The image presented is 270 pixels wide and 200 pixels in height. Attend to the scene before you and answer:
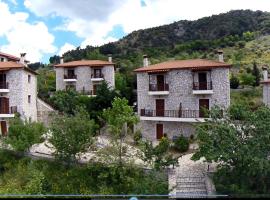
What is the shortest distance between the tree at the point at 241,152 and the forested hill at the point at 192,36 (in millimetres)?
50398

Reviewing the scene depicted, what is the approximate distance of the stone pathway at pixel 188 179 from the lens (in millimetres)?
20781

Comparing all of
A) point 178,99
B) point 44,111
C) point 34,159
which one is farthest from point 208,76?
point 44,111

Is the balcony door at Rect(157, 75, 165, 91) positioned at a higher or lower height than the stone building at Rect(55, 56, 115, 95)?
lower

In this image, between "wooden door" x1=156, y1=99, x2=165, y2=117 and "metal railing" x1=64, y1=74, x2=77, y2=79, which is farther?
"metal railing" x1=64, y1=74, x2=77, y2=79

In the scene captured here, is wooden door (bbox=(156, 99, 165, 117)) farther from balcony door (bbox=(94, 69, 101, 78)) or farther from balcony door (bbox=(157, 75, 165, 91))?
balcony door (bbox=(94, 69, 101, 78))

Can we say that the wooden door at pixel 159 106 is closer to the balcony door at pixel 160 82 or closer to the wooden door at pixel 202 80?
the balcony door at pixel 160 82

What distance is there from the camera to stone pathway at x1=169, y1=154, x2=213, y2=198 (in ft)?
68.2

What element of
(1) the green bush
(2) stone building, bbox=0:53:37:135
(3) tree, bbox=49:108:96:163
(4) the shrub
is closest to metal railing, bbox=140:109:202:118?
(4) the shrub

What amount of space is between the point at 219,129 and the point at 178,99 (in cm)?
946

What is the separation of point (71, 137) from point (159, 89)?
9.86 m

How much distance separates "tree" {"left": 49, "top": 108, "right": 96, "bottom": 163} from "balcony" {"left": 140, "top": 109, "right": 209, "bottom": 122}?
7605mm

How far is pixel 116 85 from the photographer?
44000 mm

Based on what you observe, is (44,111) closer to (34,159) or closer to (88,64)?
(88,64)

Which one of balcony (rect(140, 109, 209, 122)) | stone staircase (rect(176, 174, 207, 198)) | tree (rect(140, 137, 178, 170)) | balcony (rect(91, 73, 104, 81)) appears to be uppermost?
balcony (rect(91, 73, 104, 81))
